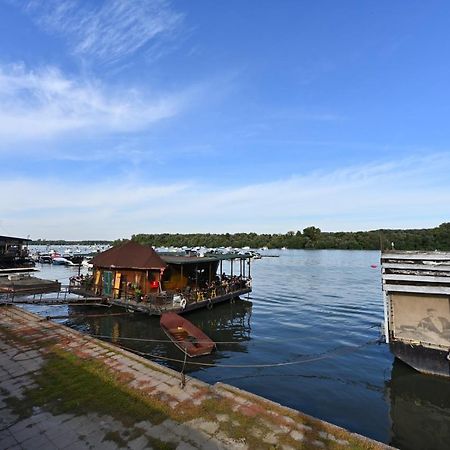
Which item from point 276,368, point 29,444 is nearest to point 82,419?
point 29,444

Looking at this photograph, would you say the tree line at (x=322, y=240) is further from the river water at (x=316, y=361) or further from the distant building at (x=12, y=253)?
the distant building at (x=12, y=253)

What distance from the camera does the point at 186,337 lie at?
19859 millimetres

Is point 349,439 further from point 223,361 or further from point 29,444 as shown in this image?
point 223,361

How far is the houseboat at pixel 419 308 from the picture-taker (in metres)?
14.4

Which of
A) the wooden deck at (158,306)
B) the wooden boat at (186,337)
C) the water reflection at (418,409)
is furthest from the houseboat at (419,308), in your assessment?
the wooden deck at (158,306)

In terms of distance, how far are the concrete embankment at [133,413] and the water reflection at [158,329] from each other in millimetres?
5729

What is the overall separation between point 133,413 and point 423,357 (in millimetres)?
12596

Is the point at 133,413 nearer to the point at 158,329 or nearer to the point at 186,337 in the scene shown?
the point at 186,337

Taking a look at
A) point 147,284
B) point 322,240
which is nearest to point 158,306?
point 147,284

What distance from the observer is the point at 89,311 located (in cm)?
2955

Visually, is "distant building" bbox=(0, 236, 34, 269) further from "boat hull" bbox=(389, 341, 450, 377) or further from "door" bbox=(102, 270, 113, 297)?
"boat hull" bbox=(389, 341, 450, 377)

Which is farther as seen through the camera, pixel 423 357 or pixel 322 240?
pixel 322 240

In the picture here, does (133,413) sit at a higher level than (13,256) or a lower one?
lower

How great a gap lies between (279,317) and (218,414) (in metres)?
20.6
